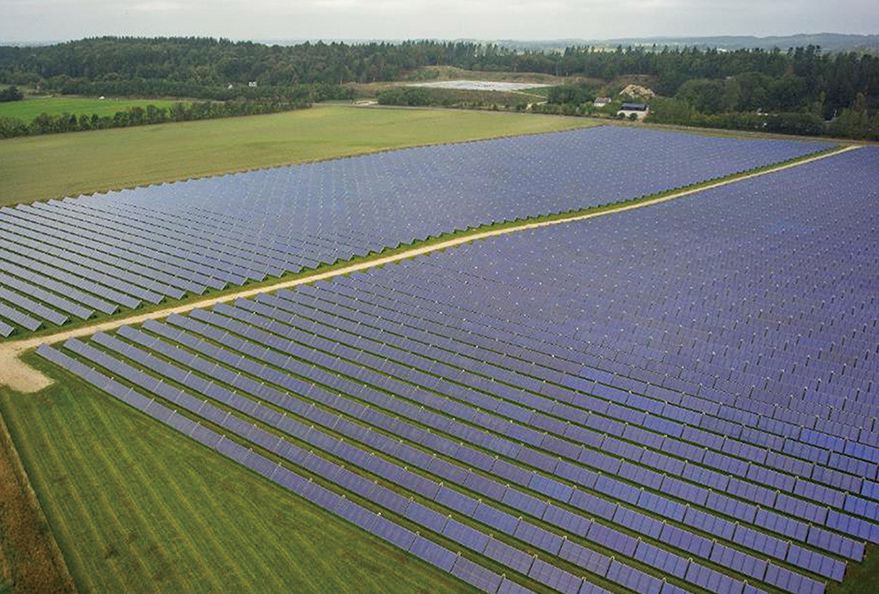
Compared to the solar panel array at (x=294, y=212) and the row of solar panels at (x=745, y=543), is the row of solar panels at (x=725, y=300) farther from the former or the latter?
the solar panel array at (x=294, y=212)

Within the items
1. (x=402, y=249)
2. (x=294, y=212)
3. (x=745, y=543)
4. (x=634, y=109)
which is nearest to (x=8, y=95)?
(x=294, y=212)

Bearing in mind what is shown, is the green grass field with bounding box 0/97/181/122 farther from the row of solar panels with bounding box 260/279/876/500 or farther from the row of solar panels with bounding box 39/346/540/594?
the row of solar panels with bounding box 39/346/540/594

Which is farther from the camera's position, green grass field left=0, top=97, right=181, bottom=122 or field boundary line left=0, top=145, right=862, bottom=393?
green grass field left=0, top=97, right=181, bottom=122

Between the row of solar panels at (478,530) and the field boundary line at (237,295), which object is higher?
the field boundary line at (237,295)

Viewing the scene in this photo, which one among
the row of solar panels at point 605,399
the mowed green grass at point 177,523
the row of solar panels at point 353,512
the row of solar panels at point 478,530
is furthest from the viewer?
the row of solar panels at point 605,399

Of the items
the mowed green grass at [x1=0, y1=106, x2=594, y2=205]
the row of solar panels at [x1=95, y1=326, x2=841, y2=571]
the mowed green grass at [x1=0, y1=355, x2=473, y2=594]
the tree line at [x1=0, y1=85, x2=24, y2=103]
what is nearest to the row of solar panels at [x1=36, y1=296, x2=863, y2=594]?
the row of solar panels at [x1=95, y1=326, x2=841, y2=571]

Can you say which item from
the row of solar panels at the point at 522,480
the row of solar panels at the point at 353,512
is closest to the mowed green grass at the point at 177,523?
the row of solar panels at the point at 353,512

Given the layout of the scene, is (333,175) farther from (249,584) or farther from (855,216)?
(249,584)
